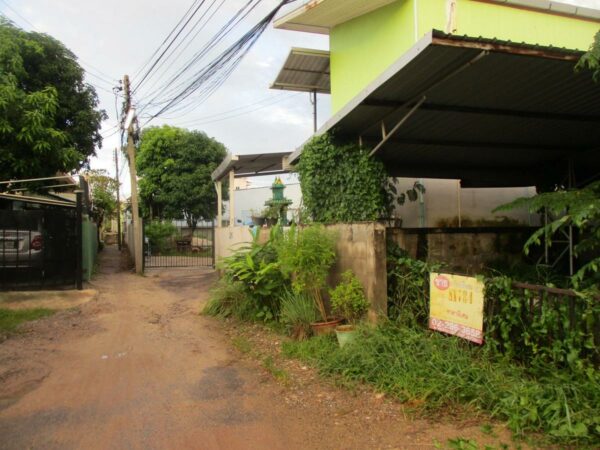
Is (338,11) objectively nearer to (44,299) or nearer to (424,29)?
(424,29)

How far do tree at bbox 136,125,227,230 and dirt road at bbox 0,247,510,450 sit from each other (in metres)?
17.9

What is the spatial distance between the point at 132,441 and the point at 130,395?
105 centimetres

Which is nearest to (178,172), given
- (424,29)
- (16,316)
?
(16,316)

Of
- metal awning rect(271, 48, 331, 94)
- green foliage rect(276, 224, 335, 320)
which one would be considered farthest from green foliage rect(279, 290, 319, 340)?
metal awning rect(271, 48, 331, 94)

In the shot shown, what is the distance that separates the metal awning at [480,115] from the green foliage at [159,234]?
46.0 feet

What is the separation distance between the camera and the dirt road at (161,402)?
3.50 m

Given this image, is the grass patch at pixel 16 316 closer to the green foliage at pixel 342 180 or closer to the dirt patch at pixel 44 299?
the dirt patch at pixel 44 299

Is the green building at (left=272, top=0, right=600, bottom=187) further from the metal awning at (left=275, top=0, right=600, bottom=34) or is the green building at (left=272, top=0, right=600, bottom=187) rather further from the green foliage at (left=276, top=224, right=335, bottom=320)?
the green foliage at (left=276, top=224, right=335, bottom=320)

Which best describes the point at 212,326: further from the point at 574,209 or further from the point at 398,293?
the point at 574,209

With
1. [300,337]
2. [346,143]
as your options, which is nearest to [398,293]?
[300,337]

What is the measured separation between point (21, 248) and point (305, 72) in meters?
7.62

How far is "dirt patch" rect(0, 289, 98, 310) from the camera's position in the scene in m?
8.47

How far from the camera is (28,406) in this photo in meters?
4.20

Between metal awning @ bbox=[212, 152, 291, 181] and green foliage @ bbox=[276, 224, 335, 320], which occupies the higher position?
metal awning @ bbox=[212, 152, 291, 181]
